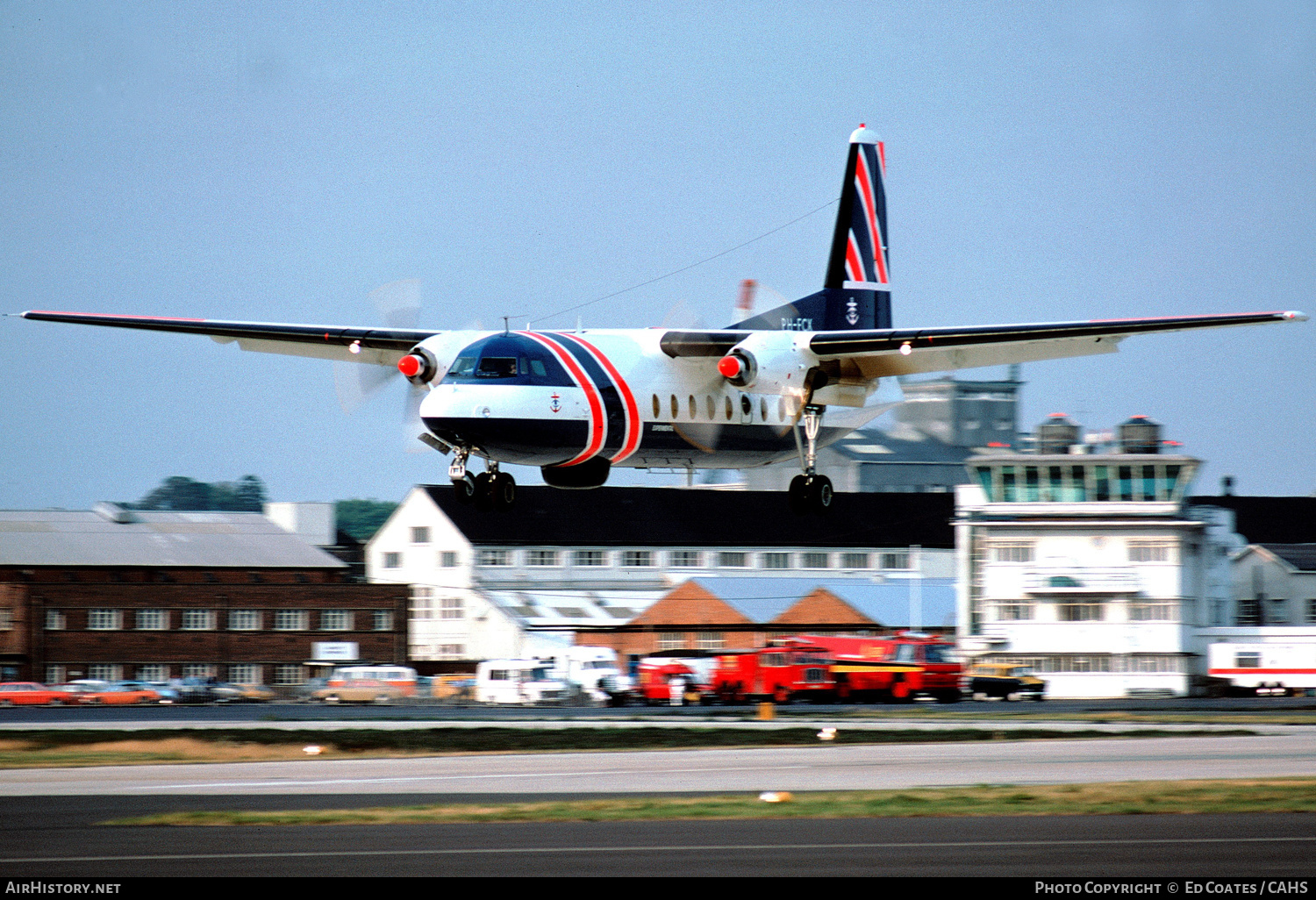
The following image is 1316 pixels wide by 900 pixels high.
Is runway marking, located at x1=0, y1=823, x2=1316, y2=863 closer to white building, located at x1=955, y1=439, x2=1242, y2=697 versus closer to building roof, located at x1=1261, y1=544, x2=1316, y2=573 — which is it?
white building, located at x1=955, y1=439, x2=1242, y2=697

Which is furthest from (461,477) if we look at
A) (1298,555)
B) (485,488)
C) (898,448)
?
(898,448)

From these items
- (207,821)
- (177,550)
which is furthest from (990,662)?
(207,821)

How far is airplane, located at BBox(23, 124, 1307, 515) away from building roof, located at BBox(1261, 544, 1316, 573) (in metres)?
53.3

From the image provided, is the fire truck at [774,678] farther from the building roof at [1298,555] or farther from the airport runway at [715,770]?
the building roof at [1298,555]

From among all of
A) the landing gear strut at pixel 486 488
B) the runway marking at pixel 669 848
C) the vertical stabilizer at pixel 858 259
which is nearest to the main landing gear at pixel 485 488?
the landing gear strut at pixel 486 488

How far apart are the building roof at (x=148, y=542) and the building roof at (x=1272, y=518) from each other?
181 ft

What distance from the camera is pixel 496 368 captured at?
26.3 metres

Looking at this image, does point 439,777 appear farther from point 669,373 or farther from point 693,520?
point 693,520

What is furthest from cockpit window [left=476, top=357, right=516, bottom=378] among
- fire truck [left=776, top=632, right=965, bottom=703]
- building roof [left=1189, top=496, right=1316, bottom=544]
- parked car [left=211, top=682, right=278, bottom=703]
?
building roof [left=1189, top=496, right=1316, bottom=544]

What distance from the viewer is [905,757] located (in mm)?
29812

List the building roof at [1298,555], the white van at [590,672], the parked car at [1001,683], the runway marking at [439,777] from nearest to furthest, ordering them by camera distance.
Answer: the runway marking at [439,777], the white van at [590,672], the parked car at [1001,683], the building roof at [1298,555]

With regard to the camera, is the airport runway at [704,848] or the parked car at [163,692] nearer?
the airport runway at [704,848]

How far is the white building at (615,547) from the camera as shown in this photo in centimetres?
7844

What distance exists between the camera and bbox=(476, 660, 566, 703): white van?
174 ft
